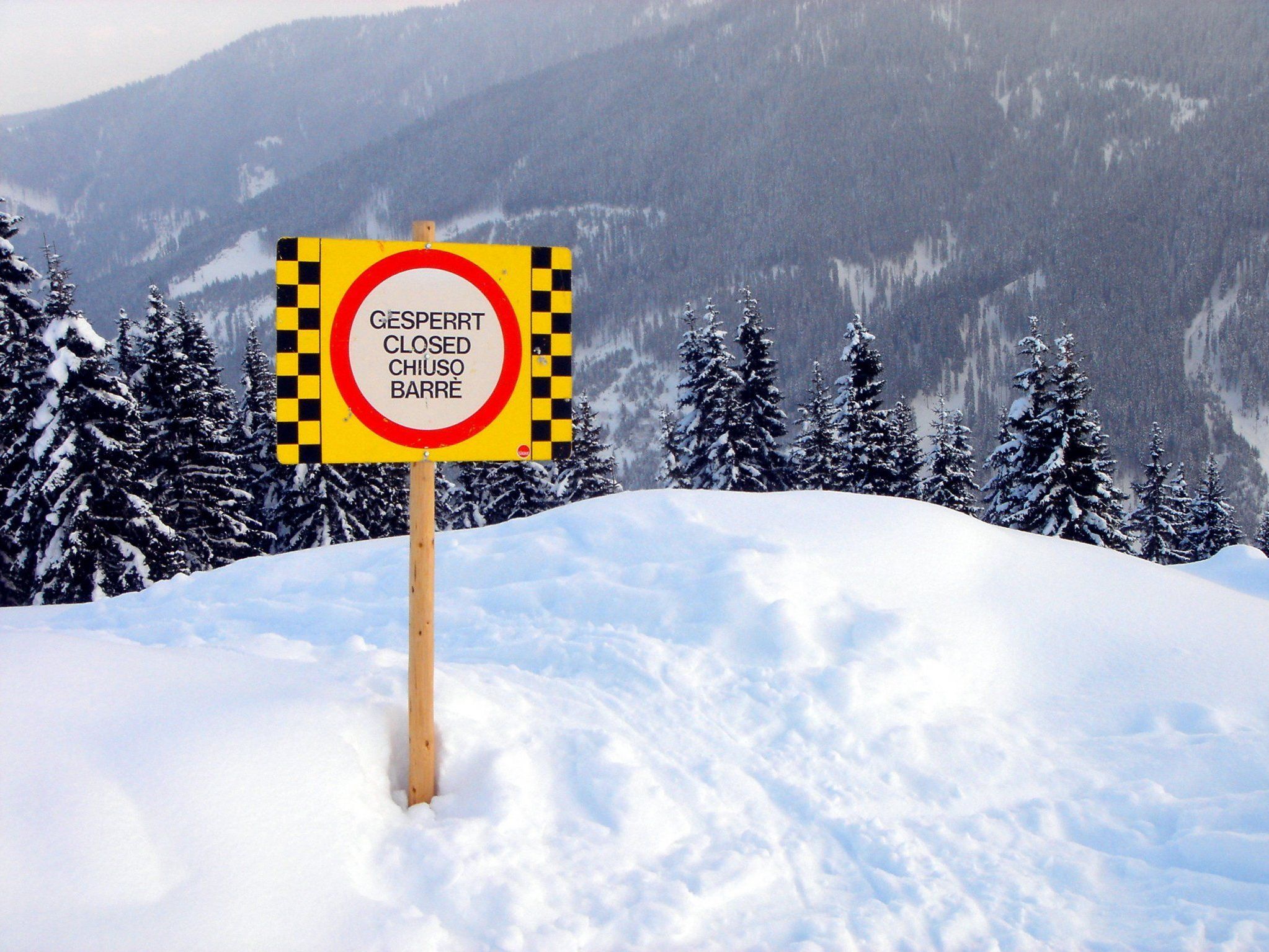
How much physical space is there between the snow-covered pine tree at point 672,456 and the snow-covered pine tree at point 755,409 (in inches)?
98.2

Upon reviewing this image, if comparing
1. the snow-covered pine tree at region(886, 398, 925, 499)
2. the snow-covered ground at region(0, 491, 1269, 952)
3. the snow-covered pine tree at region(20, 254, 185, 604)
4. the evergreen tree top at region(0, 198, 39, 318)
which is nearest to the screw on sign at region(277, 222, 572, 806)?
the snow-covered ground at region(0, 491, 1269, 952)

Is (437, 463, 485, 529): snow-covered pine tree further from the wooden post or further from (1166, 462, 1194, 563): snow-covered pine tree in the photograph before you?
(1166, 462, 1194, 563): snow-covered pine tree

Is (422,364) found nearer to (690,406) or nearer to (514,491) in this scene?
(514,491)

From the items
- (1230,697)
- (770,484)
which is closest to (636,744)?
(1230,697)

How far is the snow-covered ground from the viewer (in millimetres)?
3176

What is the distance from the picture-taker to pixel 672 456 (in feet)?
116

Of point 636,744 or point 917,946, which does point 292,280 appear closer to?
point 636,744

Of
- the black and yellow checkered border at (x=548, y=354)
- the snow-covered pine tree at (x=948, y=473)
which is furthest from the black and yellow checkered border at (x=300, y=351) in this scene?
the snow-covered pine tree at (x=948, y=473)

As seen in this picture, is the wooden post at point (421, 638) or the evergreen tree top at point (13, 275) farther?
the evergreen tree top at point (13, 275)

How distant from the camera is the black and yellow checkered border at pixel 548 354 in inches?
163

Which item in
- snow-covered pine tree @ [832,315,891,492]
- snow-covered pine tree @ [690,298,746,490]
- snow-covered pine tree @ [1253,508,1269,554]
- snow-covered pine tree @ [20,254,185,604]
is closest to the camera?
snow-covered pine tree @ [20,254,185,604]

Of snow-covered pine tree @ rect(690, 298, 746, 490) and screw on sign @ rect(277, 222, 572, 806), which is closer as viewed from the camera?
screw on sign @ rect(277, 222, 572, 806)

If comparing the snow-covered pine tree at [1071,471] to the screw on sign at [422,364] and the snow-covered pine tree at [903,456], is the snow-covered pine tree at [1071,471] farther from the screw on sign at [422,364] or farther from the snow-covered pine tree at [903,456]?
the screw on sign at [422,364]

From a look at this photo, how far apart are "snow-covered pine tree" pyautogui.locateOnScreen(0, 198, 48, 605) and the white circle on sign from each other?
19793mm
